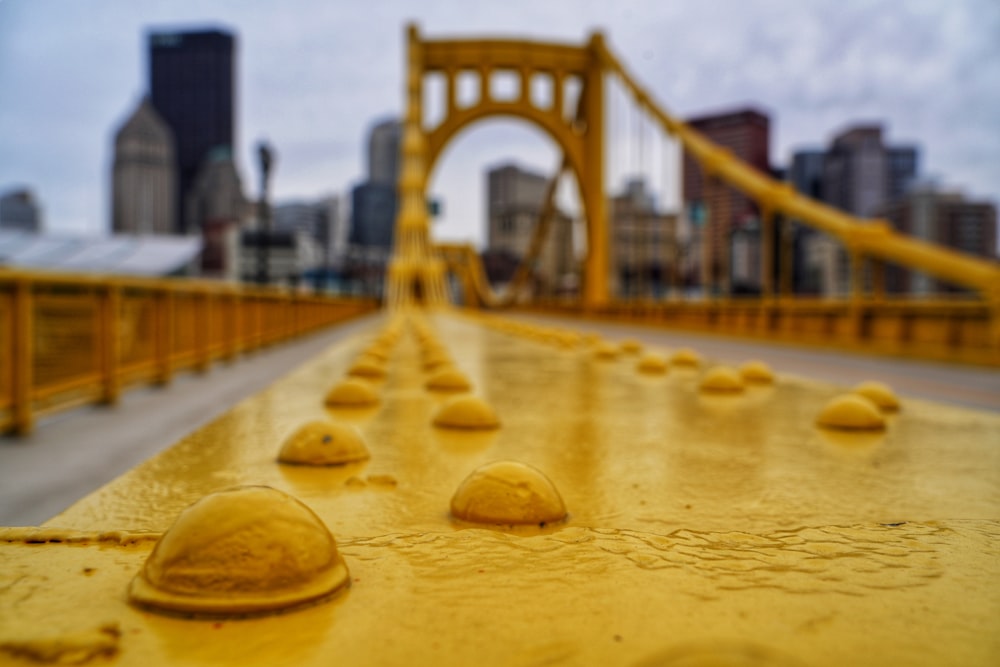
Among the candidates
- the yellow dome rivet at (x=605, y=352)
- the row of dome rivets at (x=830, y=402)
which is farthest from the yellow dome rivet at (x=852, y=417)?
the yellow dome rivet at (x=605, y=352)

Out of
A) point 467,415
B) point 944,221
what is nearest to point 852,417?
point 467,415

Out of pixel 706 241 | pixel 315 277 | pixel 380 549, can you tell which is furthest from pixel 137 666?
pixel 315 277

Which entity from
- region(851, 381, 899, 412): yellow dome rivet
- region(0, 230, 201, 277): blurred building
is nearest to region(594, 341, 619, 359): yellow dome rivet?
region(851, 381, 899, 412): yellow dome rivet

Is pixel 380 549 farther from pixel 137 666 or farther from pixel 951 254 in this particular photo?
pixel 951 254

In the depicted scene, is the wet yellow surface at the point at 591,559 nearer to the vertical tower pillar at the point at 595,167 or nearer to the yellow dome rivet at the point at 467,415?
the yellow dome rivet at the point at 467,415

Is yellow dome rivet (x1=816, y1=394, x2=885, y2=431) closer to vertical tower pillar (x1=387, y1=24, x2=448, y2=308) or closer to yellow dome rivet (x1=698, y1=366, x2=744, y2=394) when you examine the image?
yellow dome rivet (x1=698, y1=366, x2=744, y2=394)

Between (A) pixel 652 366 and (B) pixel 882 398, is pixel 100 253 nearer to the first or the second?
(A) pixel 652 366
